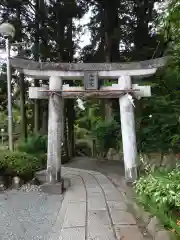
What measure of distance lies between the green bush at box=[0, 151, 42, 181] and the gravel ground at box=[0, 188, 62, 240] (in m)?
0.37

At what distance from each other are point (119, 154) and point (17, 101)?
8180 millimetres

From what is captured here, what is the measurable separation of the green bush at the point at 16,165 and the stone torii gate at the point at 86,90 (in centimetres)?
76

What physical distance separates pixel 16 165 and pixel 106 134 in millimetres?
5639

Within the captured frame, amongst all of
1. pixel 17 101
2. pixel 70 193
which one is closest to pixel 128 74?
pixel 70 193

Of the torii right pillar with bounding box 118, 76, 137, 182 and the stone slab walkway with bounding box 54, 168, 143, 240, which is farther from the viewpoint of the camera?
the torii right pillar with bounding box 118, 76, 137, 182

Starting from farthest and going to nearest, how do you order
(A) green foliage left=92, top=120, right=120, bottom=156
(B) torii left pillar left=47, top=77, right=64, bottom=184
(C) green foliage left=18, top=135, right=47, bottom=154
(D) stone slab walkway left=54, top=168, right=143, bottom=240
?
(A) green foliage left=92, top=120, right=120, bottom=156 → (C) green foliage left=18, top=135, right=47, bottom=154 → (B) torii left pillar left=47, top=77, right=64, bottom=184 → (D) stone slab walkway left=54, top=168, right=143, bottom=240

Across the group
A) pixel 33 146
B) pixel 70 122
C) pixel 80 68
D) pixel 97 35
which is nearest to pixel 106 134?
pixel 70 122

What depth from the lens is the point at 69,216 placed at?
3.91 metres

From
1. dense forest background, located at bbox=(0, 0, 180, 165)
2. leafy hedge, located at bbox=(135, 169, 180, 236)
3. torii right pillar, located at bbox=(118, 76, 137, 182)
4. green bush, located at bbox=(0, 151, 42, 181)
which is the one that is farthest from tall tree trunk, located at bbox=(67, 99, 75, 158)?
leafy hedge, located at bbox=(135, 169, 180, 236)

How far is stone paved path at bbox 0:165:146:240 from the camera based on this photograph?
3242 mm

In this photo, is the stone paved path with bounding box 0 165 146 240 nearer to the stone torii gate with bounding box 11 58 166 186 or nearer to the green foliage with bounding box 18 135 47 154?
the stone torii gate with bounding box 11 58 166 186

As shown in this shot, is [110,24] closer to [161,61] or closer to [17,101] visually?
[161,61]

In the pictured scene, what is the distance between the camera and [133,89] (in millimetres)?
5715

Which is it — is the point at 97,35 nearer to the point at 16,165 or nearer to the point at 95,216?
the point at 16,165
